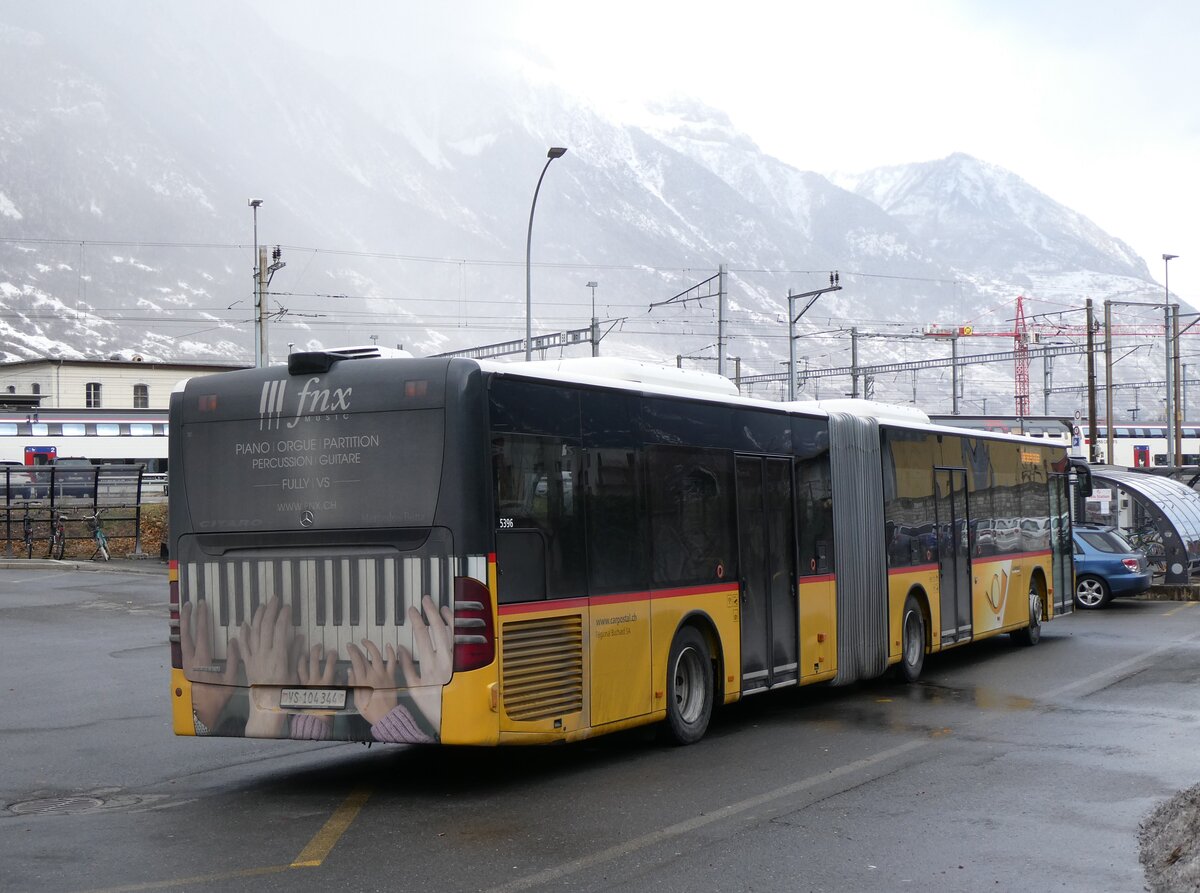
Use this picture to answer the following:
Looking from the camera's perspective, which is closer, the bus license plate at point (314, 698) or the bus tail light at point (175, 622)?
the bus license plate at point (314, 698)

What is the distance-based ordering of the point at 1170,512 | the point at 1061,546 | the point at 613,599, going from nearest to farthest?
the point at 613,599
the point at 1061,546
the point at 1170,512

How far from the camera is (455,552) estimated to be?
9.19 m

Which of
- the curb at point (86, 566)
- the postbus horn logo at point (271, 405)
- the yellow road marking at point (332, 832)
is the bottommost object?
the yellow road marking at point (332, 832)

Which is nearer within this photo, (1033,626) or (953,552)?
(953,552)

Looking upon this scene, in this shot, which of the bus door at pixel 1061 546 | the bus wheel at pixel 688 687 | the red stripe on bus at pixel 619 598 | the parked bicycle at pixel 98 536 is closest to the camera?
the red stripe on bus at pixel 619 598

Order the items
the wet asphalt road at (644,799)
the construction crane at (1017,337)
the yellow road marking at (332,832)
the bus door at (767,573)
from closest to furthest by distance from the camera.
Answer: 1. the wet asphalt road at (644,799)
2. the yellow road marking at (332,832)
3. the bus door at (767,573)
4. the construction crane at (1017,337)

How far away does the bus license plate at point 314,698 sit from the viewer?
948 centimetres

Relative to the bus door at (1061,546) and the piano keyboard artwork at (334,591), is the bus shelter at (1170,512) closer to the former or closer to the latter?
the bus door at (1061,546)

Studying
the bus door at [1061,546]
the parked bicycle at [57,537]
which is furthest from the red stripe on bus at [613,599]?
the parked bicycle at [57,537]

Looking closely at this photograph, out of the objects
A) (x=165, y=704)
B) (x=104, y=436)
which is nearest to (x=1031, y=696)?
(x=165, y=704)

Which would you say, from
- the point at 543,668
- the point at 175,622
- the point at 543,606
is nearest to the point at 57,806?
the point at 175,622

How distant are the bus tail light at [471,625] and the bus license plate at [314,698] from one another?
0.89m

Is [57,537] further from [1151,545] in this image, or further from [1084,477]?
[1151,545]

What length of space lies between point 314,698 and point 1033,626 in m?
13.6
